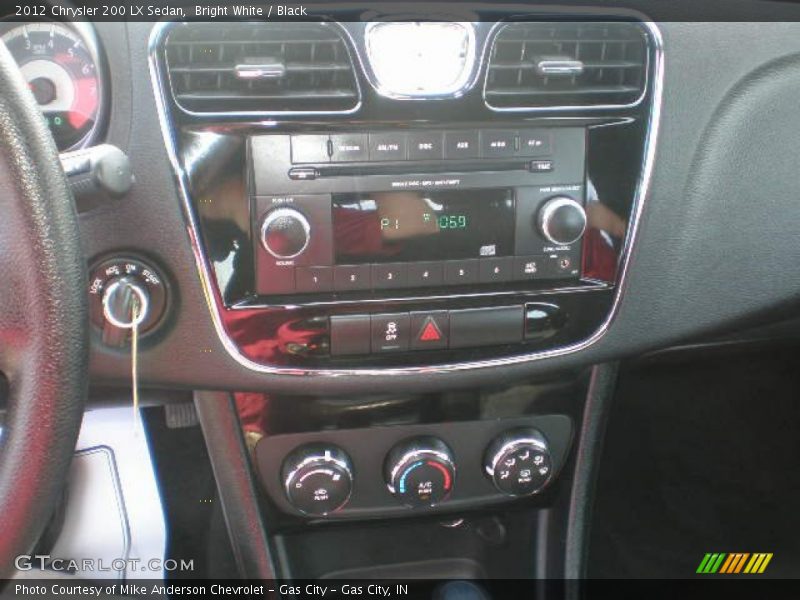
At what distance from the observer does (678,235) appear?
1161 mm

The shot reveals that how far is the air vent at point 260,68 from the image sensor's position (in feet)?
3.22

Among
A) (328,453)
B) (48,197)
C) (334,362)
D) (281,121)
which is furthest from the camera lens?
(328,453)

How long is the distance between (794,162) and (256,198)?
0.66m

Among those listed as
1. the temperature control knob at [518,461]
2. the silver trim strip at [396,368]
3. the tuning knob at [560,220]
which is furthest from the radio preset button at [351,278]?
the temperature control knob at [518,461]

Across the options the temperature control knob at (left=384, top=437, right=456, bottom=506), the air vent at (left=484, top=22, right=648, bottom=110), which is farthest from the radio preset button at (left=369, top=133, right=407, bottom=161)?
the temperature control knob at (left=384, top=437, right=456, bottom=506)

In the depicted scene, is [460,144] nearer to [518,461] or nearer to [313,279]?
[313,279]

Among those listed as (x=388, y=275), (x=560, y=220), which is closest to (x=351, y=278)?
(x=388, y=275)

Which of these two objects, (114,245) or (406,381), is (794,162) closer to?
(406,381)

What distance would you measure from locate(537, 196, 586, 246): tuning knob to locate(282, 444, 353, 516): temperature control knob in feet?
1.33

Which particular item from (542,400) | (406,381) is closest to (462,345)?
(406,381)

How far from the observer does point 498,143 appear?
1086 mm

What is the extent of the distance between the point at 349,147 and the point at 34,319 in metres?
0.41

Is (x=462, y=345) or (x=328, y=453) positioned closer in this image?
(x=462, y=345)

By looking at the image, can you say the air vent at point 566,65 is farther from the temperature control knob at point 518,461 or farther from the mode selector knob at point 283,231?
the temperature control knob at point 518,461
